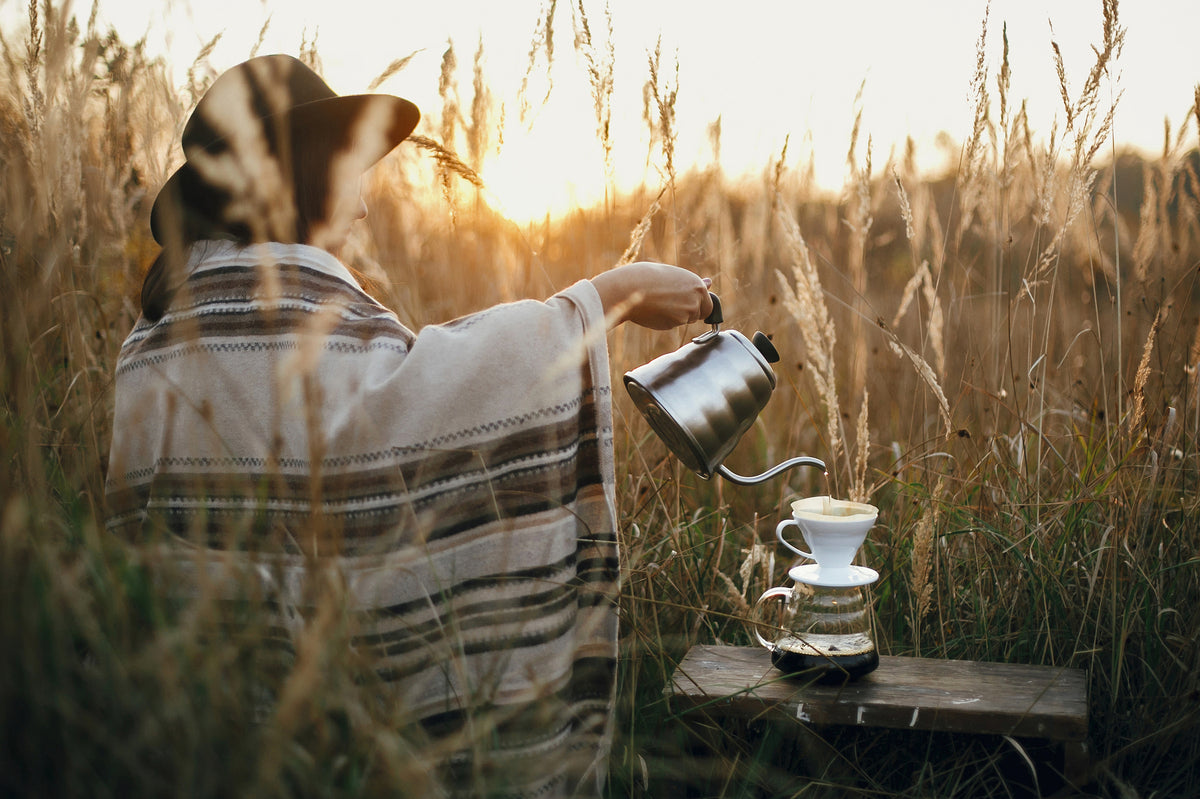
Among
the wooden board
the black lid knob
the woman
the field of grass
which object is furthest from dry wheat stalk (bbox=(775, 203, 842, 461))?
the wooden board

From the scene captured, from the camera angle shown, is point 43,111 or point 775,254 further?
point 775,254

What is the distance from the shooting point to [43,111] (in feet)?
6.05

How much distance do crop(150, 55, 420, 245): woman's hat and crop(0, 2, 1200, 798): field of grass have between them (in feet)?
0.52

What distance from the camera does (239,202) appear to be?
1.52 metres

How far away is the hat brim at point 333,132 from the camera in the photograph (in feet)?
5.20

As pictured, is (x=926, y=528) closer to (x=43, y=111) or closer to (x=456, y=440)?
(x=456, y=440)

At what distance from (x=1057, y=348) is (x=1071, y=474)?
1.13 m

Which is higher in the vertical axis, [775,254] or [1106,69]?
[1106,69]

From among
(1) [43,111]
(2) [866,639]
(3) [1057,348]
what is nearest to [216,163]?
(1) [43,111]

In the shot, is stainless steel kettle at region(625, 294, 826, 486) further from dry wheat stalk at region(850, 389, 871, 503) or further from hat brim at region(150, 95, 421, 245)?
hat brim at region(150, 95, 421, 245)

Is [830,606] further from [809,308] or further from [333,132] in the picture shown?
[333,132]

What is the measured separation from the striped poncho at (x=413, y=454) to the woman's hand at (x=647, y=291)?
0.05 meters

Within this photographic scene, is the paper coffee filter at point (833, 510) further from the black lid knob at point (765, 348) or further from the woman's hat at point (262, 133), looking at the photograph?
the woman's hat at point (262, 133)

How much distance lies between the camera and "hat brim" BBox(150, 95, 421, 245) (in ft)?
5.20
